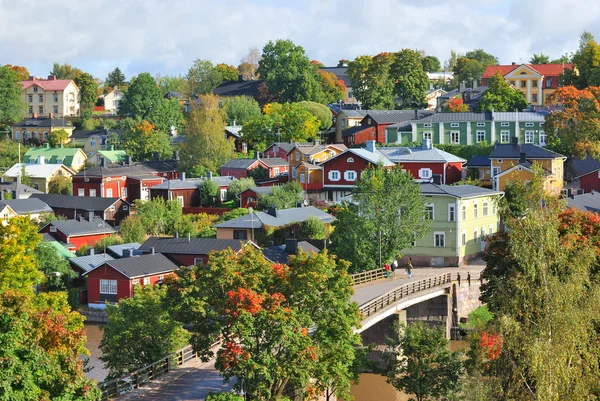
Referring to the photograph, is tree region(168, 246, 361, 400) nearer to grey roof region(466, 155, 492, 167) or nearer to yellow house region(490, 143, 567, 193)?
yellow house region(490, 143, 567, 193)

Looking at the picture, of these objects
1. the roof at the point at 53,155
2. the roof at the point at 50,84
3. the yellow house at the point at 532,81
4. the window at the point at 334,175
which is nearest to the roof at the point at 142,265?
the window at the point at 334,175

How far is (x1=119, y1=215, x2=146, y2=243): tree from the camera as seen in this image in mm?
63244

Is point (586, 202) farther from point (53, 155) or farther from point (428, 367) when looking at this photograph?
point (53, 155)

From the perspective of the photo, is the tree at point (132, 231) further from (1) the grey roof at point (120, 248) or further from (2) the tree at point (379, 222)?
(2) the tree at point (379, 222)

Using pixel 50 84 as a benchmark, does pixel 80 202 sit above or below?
below

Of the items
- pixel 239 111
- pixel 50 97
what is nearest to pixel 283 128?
pixel 239 111

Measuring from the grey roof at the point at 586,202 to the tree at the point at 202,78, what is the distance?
65.7m

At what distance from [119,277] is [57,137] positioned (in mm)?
51953

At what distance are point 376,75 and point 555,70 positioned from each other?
648 inches

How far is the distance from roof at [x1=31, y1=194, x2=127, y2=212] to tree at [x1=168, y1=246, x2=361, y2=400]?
41175mm

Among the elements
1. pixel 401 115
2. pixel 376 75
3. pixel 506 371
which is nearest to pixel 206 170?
pixel 401 115

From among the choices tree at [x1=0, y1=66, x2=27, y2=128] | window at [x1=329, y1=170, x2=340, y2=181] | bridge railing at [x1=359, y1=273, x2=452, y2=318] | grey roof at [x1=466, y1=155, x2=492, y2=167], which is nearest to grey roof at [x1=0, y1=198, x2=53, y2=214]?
window at [x1=329, y1=170, x2=340, y2=181]

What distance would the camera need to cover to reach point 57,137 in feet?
336

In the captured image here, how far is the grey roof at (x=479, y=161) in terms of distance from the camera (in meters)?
73.4
